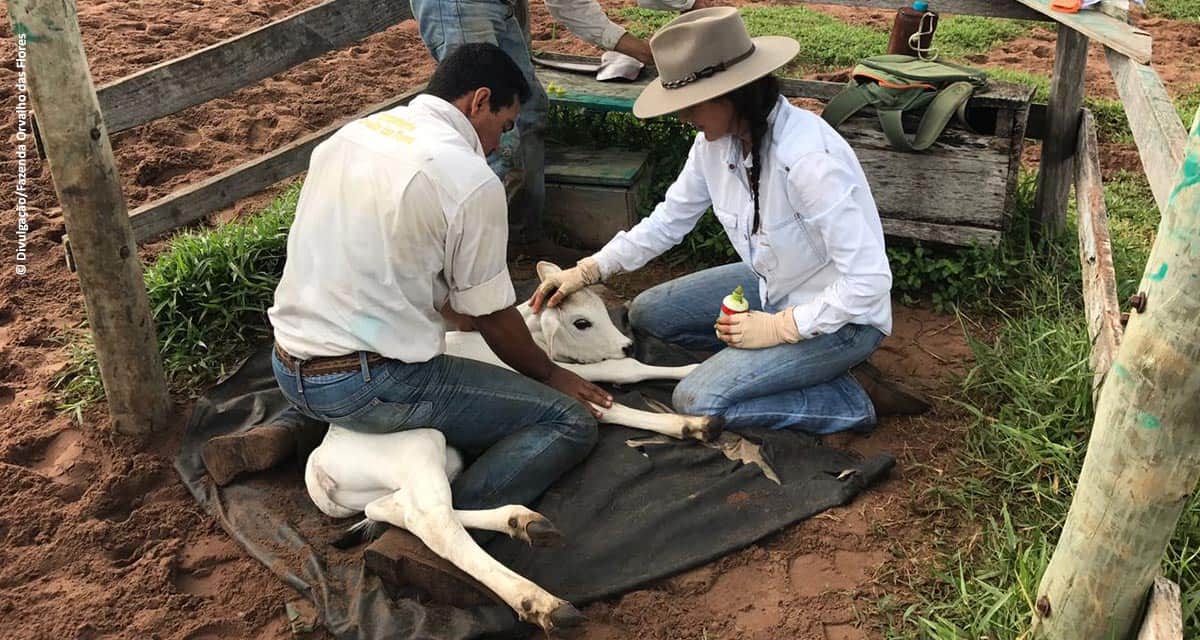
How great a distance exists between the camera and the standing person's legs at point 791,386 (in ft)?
12.3

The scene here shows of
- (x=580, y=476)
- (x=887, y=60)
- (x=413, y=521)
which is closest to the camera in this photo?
(x=413, y=521)

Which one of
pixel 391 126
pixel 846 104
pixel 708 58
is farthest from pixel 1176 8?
pixel 391 126

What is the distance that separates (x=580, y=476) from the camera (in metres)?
3.60

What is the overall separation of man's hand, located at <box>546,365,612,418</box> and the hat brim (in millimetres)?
967

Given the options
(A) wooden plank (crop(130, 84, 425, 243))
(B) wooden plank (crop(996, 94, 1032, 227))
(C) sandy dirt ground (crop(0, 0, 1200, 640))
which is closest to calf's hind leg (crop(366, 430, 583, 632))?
(C) sandy dirt ground (crop(0, 0, 1200, 640))

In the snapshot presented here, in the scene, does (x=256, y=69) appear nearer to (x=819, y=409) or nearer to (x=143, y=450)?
(x=143, y=450)

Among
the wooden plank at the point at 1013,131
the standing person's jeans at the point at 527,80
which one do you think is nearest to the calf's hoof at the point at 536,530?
the standing person's jeans at the point at 527,80

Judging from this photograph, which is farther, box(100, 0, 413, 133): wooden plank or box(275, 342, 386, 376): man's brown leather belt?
box(100, 0, 413, 133): wooden plank

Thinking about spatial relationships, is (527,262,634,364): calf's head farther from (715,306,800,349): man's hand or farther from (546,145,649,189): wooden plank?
(546,145,649,189): wooden plank

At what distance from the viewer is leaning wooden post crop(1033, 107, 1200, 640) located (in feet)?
6.73

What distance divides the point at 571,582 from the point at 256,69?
2823mm

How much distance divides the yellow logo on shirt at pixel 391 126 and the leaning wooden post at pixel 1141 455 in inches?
78.6

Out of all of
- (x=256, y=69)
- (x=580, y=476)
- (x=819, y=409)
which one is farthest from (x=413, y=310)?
(x=256, y=69)

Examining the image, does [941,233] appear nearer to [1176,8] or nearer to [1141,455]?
[1141,455]
